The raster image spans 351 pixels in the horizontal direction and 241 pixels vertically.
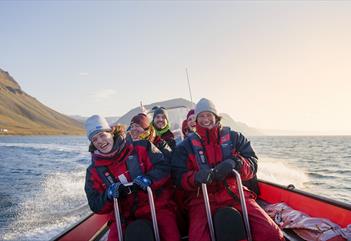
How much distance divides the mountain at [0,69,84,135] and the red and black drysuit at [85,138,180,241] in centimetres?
11673

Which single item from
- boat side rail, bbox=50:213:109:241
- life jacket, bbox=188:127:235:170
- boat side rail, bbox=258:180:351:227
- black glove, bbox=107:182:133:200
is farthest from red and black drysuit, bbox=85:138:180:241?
boat side rail, bbox=258:180:351:227

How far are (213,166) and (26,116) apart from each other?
166m

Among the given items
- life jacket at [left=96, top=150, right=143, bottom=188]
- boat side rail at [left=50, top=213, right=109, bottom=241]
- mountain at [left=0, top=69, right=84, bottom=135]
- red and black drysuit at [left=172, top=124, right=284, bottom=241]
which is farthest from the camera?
mountain at [left=0, top=69, right=84, bottom=135]

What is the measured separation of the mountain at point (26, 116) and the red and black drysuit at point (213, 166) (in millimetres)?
116953

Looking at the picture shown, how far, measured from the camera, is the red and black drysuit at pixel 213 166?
2.64m

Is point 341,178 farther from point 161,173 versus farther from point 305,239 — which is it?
point 161,173

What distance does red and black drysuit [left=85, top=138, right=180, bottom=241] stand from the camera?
2746 millimetres

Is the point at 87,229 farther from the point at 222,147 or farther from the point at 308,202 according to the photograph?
the point at 308,202

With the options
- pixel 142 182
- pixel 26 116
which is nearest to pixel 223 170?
pixel 142 182

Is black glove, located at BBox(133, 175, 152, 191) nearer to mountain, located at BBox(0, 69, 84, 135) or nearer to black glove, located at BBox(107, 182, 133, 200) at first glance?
black glove, located at BBox(107, 182, 133, 200)

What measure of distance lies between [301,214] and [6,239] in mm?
5003

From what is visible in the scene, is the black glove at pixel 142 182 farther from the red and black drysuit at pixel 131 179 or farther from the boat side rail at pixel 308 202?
the boat side rail at pixel 308 202

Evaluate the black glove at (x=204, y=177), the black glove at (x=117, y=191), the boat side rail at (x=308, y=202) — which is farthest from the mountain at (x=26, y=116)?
the black glove at (x=204, y=177)

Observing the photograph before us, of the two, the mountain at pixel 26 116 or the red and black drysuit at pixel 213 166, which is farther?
the mountain at pixel 26 116
